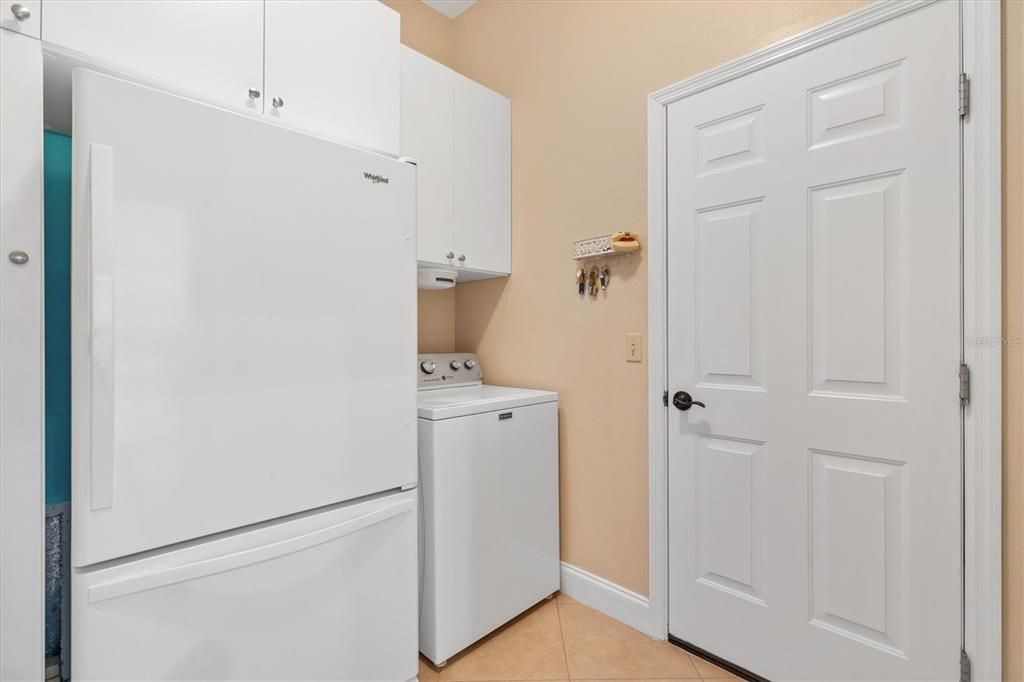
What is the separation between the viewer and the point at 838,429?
148 cm

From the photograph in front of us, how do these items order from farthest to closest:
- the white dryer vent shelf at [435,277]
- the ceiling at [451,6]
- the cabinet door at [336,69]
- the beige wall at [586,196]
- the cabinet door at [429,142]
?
1. the ceiling at [451,6]
2. the white dryer vent shelf at [435,277]
3. the cabinet door at [429,142]
4. the beige wall at [586,196]
5. the cabinet door at [336,69]

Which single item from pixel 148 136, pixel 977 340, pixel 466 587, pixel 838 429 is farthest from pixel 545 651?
pixel 148 136

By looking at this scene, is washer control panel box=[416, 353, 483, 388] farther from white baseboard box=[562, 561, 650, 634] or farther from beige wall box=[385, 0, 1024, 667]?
white baseboard box=[562, 561, 650, 634]

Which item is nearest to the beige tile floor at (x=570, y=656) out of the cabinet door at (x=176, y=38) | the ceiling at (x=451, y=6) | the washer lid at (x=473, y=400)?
the washer lid at (x=473, y=400)

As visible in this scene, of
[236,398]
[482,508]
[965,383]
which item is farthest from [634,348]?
[236,398]

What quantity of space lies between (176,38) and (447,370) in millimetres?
1569

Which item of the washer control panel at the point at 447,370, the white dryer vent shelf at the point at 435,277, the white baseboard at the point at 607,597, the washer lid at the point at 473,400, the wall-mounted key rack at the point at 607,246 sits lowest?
the white baseboard at the point at 607,597

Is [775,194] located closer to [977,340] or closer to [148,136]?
[977,340]

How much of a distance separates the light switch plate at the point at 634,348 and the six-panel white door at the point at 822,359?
133 mm

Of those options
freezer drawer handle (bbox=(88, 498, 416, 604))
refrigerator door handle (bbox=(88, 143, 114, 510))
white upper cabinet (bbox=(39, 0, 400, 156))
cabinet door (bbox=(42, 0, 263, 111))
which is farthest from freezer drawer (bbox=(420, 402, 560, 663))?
cabinet door (bbox=(42, 0, 263, 111))

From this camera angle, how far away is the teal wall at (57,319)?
1.15 metres

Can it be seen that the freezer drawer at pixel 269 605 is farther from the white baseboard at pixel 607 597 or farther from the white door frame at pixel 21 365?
the white baseboard at pixel 607 597

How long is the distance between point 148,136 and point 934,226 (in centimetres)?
192

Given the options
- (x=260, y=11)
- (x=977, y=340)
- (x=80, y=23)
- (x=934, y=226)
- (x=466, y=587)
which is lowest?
(x=466, y=587)
